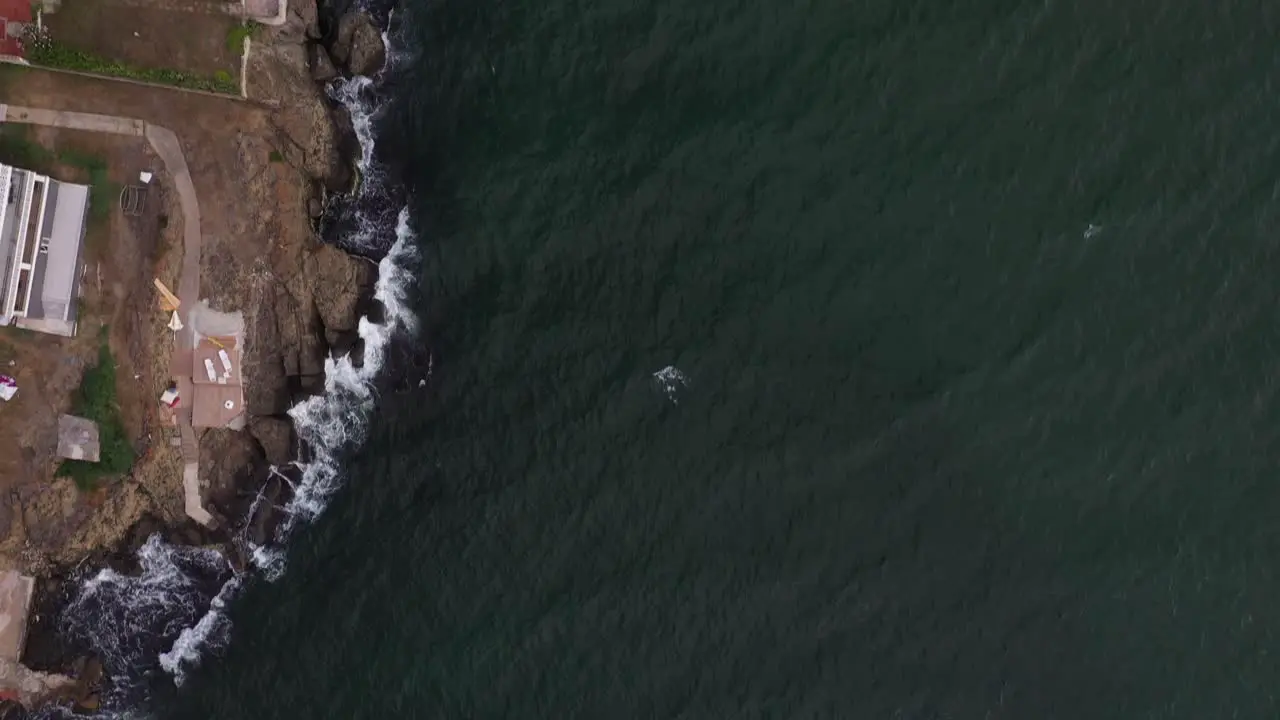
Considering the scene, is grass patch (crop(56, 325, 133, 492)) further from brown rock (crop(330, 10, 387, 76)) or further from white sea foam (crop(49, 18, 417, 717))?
brown rock (crop(330, 10, 387, 76))

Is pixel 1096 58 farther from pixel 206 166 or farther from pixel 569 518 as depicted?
pixel 206 166

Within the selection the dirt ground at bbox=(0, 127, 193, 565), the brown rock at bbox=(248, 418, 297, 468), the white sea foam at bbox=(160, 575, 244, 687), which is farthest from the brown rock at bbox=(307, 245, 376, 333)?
the white sea foam at bbox=(160, 575, 244, 687)

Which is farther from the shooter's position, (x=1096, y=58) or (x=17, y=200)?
(x=1096, y=58)

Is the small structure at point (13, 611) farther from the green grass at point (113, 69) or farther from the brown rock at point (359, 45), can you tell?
the brown rock at point (359, 45)

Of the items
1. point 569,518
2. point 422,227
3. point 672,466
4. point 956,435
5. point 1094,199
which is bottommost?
point 569,518

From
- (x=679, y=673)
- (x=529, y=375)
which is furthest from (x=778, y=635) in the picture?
(x=529, y=375)

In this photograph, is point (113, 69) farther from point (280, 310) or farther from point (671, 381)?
point (671, 381)
